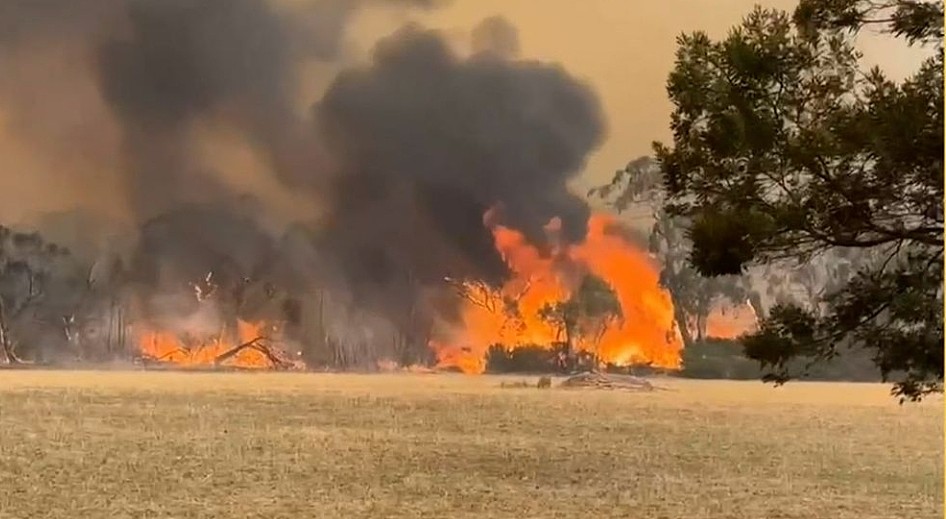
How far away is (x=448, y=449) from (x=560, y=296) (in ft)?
1.29

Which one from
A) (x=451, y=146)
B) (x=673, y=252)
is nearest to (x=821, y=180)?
(x=673, y=252)

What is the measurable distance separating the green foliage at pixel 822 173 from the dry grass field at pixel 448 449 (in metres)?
0.13

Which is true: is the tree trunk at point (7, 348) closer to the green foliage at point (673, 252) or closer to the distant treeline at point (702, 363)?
the distant treeline at point (702, 363)

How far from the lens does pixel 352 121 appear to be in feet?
6.89

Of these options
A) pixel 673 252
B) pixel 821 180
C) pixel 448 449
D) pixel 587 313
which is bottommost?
pixel 448 449

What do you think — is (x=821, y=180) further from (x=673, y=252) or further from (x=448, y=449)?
(x=448, y=449)

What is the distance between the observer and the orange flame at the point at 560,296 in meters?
2.07

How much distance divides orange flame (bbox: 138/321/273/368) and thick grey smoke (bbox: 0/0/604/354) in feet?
0.69

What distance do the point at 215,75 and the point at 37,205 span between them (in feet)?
1.49

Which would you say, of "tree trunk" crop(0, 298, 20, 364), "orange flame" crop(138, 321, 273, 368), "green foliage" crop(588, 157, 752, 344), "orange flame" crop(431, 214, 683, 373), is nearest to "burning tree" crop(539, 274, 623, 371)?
"orange flame" crop(431, 214, 683, 373)

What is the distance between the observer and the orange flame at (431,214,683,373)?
2074 millimetres

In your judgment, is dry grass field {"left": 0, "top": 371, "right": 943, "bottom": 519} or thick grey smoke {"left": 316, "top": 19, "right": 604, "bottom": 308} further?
thick grey smoke {"left": 316, "top": 19, "right": 604, "bottom": 308}

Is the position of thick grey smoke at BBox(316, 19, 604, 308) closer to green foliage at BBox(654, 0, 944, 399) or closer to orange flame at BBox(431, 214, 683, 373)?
orange flame at BBox(431, 214, 683, 373)

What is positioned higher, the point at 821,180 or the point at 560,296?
the point at 821,180
